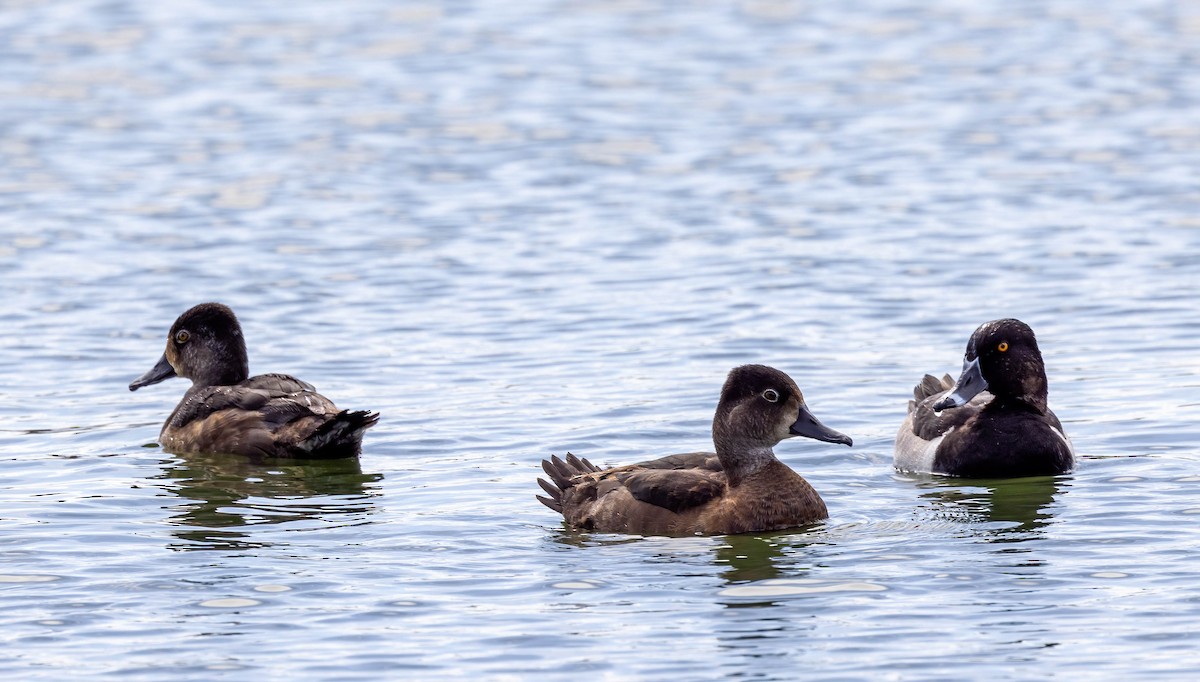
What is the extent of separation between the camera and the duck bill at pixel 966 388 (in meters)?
14.6

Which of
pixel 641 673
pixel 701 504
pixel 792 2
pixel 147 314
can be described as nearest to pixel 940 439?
pixel 701 504

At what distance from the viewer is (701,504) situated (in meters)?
12.4

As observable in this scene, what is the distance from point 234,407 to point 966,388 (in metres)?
5.57

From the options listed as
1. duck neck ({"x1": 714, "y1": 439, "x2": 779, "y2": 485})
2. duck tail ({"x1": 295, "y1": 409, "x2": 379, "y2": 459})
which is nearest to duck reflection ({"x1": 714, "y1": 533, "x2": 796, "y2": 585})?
duck neck ({"x1": 714, "y1": 439, "x2": 779, "y2": 485})

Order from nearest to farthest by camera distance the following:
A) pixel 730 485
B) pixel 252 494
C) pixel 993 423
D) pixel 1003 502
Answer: pixel 730 485
pixel 1003 502
pixel 252 494
pixel 993 423

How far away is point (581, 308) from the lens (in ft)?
68.2

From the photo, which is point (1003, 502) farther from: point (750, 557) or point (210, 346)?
point (210, 346)

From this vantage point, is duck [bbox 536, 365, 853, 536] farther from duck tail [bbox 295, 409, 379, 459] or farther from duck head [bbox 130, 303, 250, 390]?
duck head [bbox 130, 303, 250, 390]

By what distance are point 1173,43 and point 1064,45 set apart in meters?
1.96

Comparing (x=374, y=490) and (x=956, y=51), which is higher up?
(x=956, y=51)

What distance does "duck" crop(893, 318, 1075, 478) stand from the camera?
14.2 metres

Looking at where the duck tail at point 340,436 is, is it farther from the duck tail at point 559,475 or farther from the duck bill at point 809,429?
the duck bill at point 809,429

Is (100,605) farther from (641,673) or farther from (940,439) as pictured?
(940,439)

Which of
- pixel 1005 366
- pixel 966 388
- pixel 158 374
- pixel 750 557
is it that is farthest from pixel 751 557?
pixel 158 374
